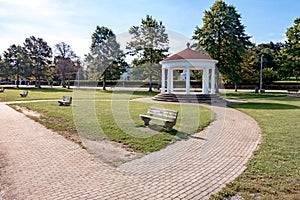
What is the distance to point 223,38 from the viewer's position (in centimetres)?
3259

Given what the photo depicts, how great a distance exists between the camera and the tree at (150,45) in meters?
39.2

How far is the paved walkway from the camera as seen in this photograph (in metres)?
4.03

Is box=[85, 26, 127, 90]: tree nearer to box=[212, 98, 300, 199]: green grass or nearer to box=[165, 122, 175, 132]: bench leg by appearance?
box=[165, 122, 175, 132]: bench leg

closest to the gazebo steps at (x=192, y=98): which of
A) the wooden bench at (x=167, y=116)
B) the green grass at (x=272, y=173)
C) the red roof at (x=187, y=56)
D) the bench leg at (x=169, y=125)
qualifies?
the red roof at (x=187, y=56)

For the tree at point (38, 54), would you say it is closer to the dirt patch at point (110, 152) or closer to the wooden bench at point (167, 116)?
the wooden bench at point (167, 116)

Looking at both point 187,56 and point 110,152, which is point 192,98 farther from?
point 110,152

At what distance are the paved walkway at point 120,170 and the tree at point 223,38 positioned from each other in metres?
25.2

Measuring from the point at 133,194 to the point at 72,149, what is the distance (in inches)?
129

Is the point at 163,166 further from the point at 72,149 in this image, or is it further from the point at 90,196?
the point at 72,149

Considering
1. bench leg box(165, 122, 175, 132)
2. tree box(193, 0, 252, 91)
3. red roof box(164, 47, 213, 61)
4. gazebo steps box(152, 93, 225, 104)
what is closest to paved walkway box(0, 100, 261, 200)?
bench leg box(165, 122, 175, 132)

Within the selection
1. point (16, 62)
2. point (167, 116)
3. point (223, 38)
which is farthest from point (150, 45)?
point (167, 116)

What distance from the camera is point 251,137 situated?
7.93 metres

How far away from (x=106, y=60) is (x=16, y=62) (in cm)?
2007

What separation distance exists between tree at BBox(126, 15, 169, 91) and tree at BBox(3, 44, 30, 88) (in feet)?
73.1
